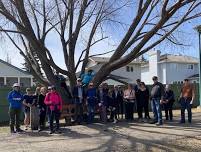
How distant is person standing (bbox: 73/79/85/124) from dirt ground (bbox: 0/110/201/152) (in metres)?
1.11

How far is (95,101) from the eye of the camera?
18047 mm

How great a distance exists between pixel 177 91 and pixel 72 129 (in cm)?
1752

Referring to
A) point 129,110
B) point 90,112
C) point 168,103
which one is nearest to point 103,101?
point 90,112

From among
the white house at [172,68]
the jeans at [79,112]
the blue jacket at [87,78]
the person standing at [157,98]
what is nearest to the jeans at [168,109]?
the person standing at [157,98]

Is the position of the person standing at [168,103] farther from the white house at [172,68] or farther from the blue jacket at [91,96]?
the white house at [172,68]

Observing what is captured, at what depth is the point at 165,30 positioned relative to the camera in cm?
2069

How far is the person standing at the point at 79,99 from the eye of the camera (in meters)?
17.9

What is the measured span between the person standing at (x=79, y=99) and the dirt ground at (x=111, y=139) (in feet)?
3.63

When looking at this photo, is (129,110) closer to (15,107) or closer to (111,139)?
(15,107)

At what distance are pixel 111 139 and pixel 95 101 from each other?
4456 mm

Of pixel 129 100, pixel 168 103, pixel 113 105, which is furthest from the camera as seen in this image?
pixel 168 103

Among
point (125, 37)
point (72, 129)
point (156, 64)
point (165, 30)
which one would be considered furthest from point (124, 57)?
point (156, 64)

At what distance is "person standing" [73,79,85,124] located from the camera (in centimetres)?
1791

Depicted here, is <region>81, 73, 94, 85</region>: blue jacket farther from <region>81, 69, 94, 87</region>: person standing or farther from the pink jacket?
the pink jacket
